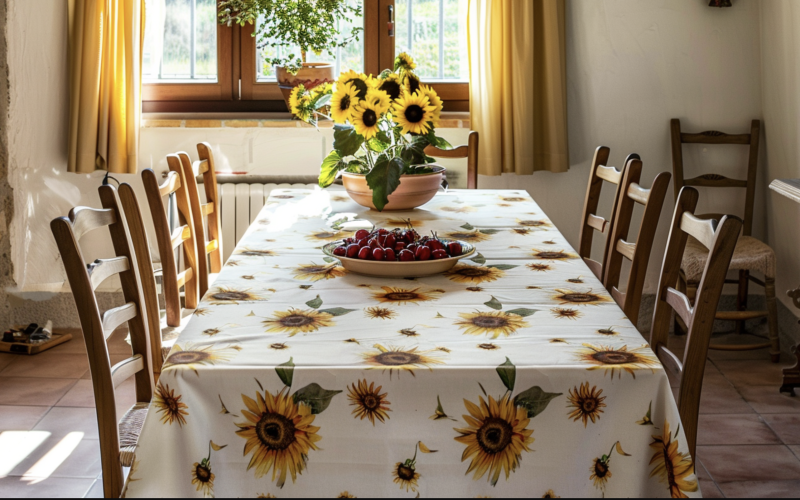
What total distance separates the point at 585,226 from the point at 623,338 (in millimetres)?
1269

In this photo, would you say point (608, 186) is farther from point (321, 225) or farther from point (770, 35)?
point (321, 225)

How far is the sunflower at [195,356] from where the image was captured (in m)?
1.12

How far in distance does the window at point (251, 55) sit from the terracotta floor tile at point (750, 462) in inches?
77.7

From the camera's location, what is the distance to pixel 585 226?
8.09 feet

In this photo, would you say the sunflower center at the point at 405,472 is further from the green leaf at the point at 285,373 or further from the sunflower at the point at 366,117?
Result: the sunflower at the point at 366,117

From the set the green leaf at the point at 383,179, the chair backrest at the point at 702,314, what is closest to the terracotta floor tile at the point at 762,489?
the chair backrest at the point at 702,314

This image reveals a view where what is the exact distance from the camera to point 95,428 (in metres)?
2.57

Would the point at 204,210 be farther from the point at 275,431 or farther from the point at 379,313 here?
the point at 275,431

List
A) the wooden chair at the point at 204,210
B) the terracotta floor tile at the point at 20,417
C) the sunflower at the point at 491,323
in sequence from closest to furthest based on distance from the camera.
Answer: the sunflower at the point at 491,323 < the wooden chair at the point at 204,210 < the terracotta floor tile at the point at 20,417

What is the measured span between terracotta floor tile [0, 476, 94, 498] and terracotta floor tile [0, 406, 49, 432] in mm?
362

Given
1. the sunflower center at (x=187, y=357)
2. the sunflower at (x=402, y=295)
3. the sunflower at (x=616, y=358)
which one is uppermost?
the sunflower at (x=402, y=295)

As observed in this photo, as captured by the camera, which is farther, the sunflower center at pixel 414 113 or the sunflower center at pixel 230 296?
the sunflower center at pixel 414 113

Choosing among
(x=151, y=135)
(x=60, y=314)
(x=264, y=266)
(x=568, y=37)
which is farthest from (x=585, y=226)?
(x=60, y=314)

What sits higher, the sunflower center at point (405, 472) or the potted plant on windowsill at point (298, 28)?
the potted plant on windowsill at point (298, 28)
